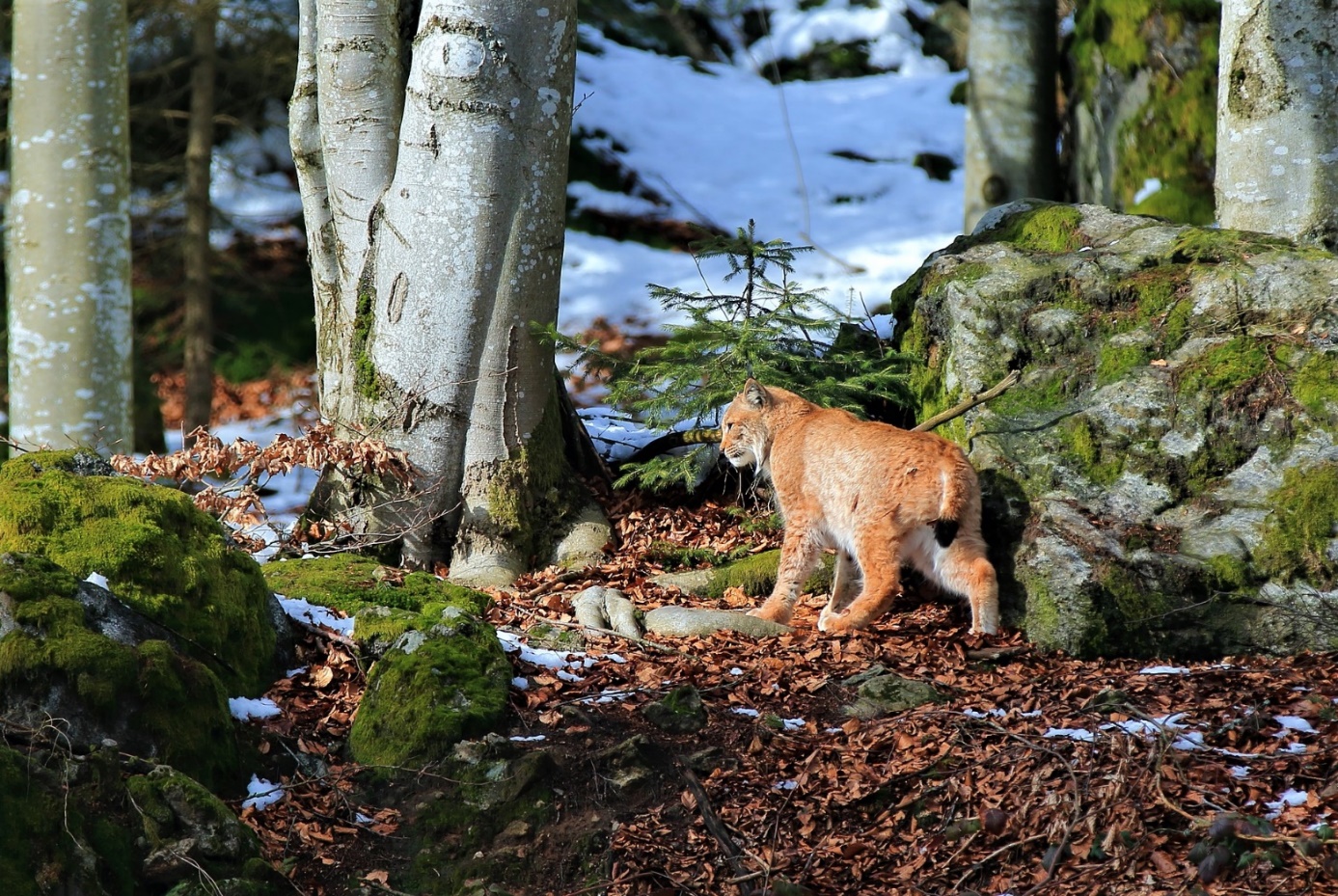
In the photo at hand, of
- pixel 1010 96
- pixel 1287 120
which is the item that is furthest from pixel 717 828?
pixel 1010 96

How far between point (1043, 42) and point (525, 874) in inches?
463

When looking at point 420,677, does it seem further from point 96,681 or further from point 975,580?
point 975,580

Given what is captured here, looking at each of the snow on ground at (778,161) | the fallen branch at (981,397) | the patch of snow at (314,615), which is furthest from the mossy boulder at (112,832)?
the snow on ground at (778,161)

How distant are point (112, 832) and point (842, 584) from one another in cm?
420

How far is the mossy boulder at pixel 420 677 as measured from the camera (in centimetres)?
493

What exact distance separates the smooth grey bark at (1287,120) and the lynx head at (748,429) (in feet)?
11.3

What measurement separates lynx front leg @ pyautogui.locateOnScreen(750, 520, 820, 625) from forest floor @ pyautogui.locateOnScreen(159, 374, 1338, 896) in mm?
1078

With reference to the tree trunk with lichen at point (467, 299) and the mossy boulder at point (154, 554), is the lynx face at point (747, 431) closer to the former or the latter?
the tree trunk with lichen at point (467, 299)

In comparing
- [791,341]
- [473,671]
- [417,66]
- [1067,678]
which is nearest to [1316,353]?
[1067,678]

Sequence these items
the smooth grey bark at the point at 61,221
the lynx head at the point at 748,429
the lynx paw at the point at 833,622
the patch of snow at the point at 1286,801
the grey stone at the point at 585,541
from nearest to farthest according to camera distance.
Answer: the patch of snow at the point at 1286,801
the lynx paw at the point at 833,622
the lynx head at the point at 748,429
the grey stone at the point at 585,541
the smooth grey bark at the point at 61,221

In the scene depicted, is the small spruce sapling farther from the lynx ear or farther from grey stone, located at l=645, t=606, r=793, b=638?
grey stone, located at l=645, t=606, r=793, b=638

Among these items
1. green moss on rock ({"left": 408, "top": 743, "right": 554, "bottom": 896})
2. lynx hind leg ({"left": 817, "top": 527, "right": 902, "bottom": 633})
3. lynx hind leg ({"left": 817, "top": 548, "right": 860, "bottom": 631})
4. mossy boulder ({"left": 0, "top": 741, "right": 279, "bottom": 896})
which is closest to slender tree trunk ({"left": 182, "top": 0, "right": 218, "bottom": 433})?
lynx hind leg ({"left": 817, "top": 548, "right": 860, "bottom": 631})

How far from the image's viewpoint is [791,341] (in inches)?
335

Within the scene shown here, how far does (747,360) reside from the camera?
811 cm
